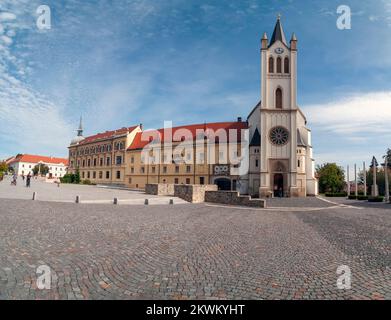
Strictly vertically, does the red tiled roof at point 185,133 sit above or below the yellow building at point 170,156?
above

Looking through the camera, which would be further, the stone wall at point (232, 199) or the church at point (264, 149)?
the church at point (264, 149)

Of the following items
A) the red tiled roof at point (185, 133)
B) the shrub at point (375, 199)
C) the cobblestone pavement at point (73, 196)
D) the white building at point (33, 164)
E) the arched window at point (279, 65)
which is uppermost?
the arched window at point (279, 65)

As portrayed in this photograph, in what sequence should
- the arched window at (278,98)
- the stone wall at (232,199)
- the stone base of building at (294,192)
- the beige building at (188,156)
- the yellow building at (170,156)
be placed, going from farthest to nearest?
the yellow building at (170,156) → the beige building at (188,156) → the arched window at (278,98) → the stone base of building at (294,192) → the stone wall at (232,199)

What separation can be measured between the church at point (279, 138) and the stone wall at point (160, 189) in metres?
15.0

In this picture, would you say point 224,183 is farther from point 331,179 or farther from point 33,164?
point 33,164

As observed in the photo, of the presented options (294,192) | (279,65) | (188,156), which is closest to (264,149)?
(294,192)

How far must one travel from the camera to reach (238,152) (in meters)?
44.7

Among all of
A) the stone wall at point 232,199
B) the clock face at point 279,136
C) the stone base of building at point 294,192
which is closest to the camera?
the stone wall at point 232,199

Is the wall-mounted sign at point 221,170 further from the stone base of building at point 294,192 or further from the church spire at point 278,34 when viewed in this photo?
the church spire at point 278,34

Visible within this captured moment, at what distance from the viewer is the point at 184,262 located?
5953 mm

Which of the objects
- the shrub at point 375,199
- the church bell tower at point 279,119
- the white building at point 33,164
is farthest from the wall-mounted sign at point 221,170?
the white building at point 33,164

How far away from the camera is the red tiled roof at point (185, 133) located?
160 ft

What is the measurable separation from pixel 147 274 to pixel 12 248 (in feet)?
13.3
